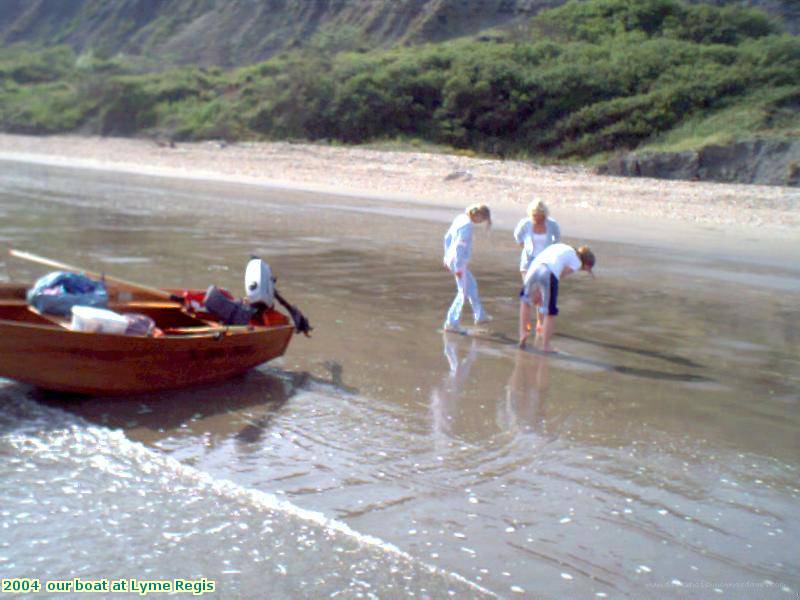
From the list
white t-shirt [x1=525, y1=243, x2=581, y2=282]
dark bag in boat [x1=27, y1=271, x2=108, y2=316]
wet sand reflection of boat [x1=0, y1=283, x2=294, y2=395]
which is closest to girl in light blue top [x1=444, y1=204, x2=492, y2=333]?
white t-shirt [x1=525, y1=243, x2=581, y2=282]

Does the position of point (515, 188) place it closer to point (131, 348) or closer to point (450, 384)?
point (450, 384)

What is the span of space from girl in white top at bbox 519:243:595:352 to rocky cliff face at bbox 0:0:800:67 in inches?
1410

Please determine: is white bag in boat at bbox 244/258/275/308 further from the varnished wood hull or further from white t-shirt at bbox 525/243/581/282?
white t-shirt at bbox 525/243/581/282

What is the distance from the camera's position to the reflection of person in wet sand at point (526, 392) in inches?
295

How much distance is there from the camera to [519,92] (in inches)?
1366

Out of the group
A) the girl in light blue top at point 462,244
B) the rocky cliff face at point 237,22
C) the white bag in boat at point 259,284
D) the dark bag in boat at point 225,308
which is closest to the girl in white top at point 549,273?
the girl in light blue top at point 462,244

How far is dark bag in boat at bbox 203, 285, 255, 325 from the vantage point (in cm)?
814

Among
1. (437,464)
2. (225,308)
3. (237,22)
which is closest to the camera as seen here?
(437,464)

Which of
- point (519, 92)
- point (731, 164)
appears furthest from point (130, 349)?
point (519, 92)

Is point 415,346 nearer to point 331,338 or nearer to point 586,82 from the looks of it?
point 331,338

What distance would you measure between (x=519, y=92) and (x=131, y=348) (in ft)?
95.5

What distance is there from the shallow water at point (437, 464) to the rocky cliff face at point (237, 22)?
117 ft

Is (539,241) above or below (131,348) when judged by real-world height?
above

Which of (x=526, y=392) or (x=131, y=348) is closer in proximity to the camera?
(x=131, y=348)
